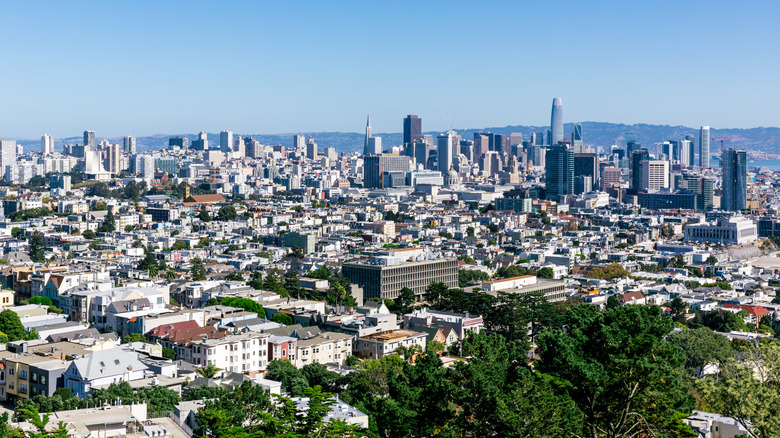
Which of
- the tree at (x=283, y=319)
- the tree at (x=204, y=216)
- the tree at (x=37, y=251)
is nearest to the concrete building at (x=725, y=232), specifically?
the tree at (x=204, y=216)

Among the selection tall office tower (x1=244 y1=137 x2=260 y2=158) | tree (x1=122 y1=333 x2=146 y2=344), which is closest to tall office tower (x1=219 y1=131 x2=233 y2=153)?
tall office tower (x1=244 y1=137 x2=260 y2=158)

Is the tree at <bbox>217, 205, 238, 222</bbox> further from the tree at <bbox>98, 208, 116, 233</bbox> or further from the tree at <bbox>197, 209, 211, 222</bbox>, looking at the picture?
the tree at <bbox>98, 208, 116, 233</bbox>

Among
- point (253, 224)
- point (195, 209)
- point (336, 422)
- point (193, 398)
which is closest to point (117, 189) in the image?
point (195, 209)

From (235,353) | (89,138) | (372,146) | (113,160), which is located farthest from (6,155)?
(235,353)

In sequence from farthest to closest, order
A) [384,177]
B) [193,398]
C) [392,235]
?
[384,177] < [392,235] < [193,398]

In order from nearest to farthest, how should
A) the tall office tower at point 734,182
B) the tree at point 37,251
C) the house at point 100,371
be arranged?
the house at point 100,371 → the tree at point 37,251 → the tall office tower at point 734,182

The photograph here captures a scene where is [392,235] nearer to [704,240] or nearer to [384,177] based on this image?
[704,240]

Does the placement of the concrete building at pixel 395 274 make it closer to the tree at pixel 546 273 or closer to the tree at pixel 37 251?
the tree at pixel 546 273
